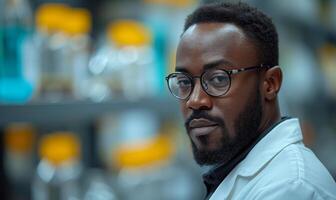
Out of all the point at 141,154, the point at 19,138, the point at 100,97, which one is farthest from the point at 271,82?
the point at 19,138

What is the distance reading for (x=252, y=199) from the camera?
833 mm

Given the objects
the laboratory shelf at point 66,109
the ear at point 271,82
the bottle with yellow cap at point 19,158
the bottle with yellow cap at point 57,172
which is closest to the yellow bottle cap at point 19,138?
the bottle with yellow cap at point 19,158

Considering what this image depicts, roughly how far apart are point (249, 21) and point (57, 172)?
2.97ft

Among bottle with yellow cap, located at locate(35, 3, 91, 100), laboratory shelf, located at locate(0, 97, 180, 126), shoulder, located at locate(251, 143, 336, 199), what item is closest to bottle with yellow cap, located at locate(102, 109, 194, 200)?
laboratory shelf, located at locate(0, 97, 180, 126)

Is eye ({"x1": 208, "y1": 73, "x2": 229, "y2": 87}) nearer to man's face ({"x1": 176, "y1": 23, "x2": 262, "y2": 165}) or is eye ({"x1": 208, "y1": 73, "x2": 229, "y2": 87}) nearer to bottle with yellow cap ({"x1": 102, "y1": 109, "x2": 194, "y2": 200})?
man's face ({"x1": 176, "y1": 23, "x2": 262, "y2": 165})

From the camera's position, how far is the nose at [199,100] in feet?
3.01

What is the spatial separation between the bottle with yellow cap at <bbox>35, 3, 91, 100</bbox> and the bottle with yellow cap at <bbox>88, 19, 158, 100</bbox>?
0.21 feet

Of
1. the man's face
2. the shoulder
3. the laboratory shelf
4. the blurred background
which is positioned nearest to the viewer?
the shoulder

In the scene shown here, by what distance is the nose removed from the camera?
0.92 m

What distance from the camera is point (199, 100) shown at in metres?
0.92

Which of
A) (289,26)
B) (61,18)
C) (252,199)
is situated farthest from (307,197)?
(289,26)

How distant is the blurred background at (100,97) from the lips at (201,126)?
423 mm

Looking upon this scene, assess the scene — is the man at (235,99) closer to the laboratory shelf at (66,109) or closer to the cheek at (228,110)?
the cheek at (228,110)

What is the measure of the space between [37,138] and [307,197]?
4.32 ft
